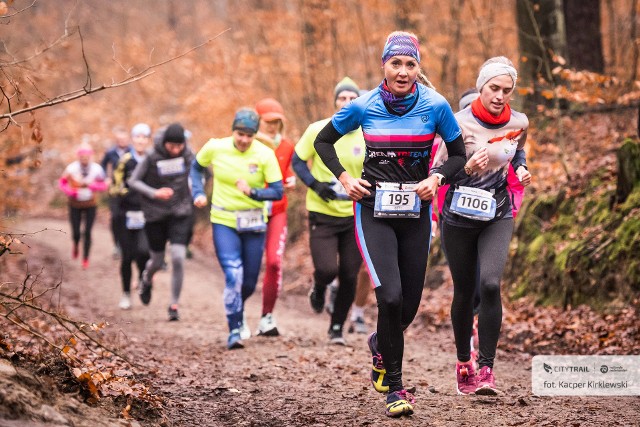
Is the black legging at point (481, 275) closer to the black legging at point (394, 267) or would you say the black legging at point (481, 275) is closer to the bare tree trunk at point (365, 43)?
the black legging at point (394, 267)

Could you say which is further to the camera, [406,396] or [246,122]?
[246,122]

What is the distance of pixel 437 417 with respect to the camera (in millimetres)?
5168

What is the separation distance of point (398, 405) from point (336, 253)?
320 centimetres

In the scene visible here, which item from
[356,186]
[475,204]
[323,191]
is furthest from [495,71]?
[323,191]

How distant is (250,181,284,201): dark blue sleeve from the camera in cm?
815

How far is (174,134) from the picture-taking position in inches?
395

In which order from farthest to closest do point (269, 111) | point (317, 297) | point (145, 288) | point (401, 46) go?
point (145, 288) → point (269, 111) → point (317, 297) → point (401, 46)

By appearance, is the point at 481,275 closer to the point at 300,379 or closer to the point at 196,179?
the point at 300,379

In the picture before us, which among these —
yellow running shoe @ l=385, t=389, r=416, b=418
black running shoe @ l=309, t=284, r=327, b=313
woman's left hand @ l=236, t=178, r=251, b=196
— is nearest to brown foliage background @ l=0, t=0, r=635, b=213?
woman's left hand @ l=236, t=178, r=251, b=196

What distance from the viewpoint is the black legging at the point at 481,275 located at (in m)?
5.59

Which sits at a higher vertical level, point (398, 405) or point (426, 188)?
point (426, 188)

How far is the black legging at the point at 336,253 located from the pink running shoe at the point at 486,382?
264cm

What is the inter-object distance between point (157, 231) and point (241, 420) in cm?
558

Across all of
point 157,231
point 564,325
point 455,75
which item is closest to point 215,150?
point 157,231
